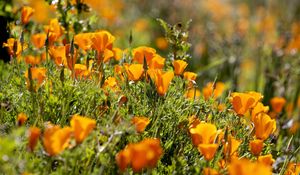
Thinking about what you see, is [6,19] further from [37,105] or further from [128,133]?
[128,133]

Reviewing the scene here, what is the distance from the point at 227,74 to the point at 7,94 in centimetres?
346

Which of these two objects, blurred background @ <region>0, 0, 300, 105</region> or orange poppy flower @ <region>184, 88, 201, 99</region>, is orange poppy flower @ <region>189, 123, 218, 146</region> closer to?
orange poppy flower @ <region>184, 88, 201, 99</region>

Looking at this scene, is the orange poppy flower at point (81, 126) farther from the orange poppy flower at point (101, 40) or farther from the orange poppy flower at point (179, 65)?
the orange poppy flower at point (179, 65)

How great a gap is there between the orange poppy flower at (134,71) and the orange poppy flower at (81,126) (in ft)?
1.87

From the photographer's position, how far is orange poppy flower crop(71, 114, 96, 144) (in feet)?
5.32

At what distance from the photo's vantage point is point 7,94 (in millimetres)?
2252

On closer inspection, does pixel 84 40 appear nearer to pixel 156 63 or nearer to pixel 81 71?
pixel 81 71

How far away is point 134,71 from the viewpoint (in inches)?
86.9

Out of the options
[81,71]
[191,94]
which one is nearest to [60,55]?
[81,71]

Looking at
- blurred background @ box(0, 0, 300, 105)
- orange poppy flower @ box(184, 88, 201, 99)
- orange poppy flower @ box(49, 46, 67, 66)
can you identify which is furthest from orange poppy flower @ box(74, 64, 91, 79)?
blurred background @ box(0, 0, 300, 105)

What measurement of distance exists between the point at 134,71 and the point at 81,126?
61 centimetres

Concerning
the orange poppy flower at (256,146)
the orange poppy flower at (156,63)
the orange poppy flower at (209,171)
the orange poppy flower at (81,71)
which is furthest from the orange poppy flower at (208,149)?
the orange poppy flower at (81,71)

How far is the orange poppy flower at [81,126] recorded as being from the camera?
1.62m

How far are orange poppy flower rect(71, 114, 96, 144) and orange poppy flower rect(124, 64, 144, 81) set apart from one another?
571 mm
